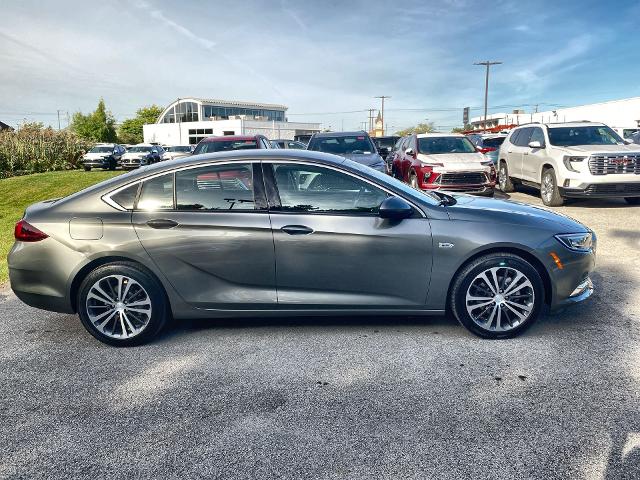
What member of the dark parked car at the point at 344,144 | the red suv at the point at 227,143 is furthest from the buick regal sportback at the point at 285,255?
the red suv at the point at 227,143

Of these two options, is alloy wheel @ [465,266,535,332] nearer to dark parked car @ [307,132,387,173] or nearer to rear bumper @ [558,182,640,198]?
rear bumper @ [558,182,640,198]

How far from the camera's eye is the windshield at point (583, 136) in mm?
11461

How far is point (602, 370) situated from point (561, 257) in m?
0.93

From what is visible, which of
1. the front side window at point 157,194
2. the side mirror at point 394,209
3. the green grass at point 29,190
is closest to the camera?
the side mirror at point 394,209

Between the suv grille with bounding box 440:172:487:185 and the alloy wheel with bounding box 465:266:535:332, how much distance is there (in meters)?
7.55

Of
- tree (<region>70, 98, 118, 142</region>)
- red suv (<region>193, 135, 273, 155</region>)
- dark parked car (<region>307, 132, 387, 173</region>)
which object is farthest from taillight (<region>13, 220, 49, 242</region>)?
tree (<region>70, 98, 118, 142</region>)

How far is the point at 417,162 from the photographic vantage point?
39.1 feet

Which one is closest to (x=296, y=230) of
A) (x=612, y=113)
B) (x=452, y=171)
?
(x=452, y=171)

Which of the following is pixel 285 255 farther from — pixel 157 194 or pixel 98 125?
pixel 98 125

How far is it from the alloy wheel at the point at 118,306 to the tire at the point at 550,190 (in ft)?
32.2

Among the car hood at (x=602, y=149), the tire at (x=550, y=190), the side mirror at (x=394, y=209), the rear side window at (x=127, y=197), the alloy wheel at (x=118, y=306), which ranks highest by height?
the car hood at (x=602, y=149)

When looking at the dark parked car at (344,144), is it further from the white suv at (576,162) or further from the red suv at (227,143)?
the white suv at (576,162)

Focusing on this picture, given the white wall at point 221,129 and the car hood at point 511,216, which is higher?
the white wall at point 221,129

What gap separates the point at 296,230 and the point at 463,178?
322 inches
